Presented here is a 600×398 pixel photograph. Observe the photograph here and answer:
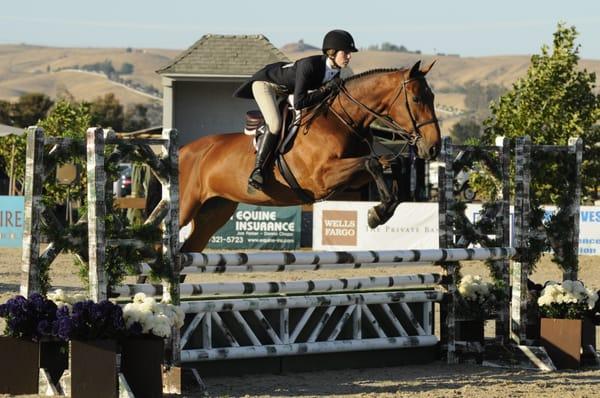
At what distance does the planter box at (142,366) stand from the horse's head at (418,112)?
7.96 ft

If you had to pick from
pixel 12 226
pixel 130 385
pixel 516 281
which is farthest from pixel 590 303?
pixel 12 226

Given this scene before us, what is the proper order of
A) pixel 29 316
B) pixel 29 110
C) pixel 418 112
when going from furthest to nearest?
pixel 29 110 → pixel 418 112 → pixel 29 316

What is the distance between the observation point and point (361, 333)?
346 inches

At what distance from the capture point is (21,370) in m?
6.91

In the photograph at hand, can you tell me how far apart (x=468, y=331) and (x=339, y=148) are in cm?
188

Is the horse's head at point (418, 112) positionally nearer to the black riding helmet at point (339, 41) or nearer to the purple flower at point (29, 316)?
the black riding helmet at point (339, 41)

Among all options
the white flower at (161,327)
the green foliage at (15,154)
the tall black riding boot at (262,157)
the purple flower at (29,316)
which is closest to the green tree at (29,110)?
the green foliage at (15,154)

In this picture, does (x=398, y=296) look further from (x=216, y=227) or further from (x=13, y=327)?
(x=13, y=327)

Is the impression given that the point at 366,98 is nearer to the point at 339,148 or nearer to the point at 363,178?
the point at 339,148

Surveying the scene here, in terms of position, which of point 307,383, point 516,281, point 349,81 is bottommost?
point 307,383

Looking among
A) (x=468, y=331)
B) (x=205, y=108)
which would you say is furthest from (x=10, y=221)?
(x=468, y=331)

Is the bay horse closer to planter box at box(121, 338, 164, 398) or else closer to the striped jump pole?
the striped jump pole

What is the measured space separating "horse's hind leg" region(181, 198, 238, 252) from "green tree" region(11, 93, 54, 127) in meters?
44.7

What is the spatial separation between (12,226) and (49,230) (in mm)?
14986
